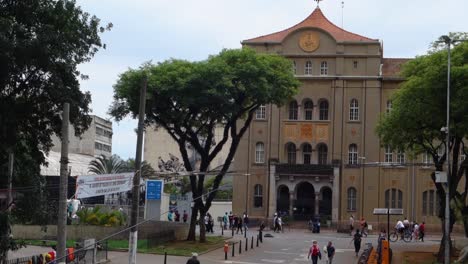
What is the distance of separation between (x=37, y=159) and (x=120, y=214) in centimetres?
2041

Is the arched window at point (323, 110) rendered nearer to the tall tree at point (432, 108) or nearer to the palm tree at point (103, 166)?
the palm tree at point (103, 166)

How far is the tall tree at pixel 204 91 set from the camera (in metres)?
43.8

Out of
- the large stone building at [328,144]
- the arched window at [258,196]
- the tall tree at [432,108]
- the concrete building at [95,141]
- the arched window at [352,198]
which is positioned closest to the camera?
the tall tree at [432,108]

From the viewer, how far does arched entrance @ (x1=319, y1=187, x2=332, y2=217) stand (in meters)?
68.5

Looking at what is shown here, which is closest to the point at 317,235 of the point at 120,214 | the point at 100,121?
the point at 120,214

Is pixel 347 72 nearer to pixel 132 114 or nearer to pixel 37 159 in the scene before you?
pixel 132 114

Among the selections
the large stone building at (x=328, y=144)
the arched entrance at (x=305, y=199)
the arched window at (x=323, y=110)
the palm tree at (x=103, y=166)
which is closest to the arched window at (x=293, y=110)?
the large stone building at (x=328, y=144)

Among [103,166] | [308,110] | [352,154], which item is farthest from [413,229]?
[103,166]

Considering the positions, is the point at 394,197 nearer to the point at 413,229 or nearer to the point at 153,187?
the point at 413,229

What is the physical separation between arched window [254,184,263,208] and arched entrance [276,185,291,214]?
1.54 metres

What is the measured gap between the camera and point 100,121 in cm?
11244

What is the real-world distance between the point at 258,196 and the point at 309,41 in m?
14.1

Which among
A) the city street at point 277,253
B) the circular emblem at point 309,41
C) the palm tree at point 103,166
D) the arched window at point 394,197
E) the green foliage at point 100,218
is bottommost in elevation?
the city street at point 277,253

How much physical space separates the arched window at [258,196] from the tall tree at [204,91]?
70.2 feet
